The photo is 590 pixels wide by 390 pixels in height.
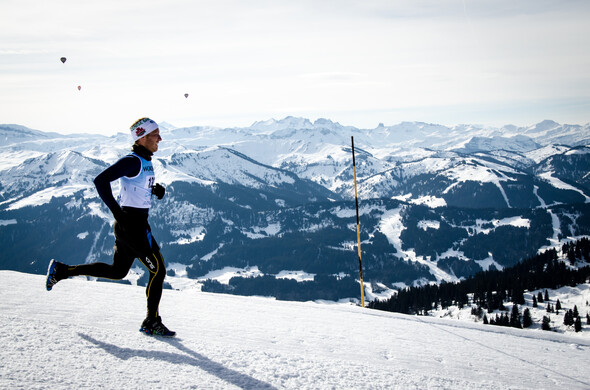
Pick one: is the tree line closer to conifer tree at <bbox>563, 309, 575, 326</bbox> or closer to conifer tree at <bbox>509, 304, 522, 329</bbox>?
conifer tree at <bbox>509, 304, 522, 329</bbox>

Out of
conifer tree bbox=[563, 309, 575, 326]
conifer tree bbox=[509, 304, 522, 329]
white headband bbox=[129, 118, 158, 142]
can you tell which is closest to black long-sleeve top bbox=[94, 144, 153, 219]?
white headband bbox=[129, 118, 158, 142]

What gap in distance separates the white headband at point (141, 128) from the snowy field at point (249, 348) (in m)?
3.22

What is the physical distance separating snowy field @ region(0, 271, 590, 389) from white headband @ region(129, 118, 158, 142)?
127 inches

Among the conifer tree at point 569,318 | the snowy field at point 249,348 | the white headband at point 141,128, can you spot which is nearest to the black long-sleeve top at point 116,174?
the white headband at point 141,128

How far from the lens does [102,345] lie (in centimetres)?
579

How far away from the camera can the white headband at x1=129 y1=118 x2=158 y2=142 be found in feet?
22.0

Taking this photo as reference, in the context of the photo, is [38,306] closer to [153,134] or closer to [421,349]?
[153,134]

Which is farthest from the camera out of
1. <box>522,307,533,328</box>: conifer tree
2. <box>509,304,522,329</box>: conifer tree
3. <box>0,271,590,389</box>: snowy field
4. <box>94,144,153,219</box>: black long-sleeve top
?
<box>522,307,533,328</box>: conifer tree

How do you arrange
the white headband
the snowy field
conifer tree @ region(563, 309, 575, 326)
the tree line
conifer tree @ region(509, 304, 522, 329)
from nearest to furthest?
the snowy field, the white headband, conifer tree @ region(509, 304, 522, 329), conifer tree @ region(563, 309, 575, 326), the tree line

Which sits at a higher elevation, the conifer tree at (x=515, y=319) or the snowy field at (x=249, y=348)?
the snowy field at (x=249, y=348)

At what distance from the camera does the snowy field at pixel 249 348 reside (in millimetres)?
5059

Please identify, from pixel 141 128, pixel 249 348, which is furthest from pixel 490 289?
pixel 141 128

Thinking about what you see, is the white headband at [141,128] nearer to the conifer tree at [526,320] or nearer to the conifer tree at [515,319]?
the conifer tree at [515,319]

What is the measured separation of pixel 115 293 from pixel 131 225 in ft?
12.9
